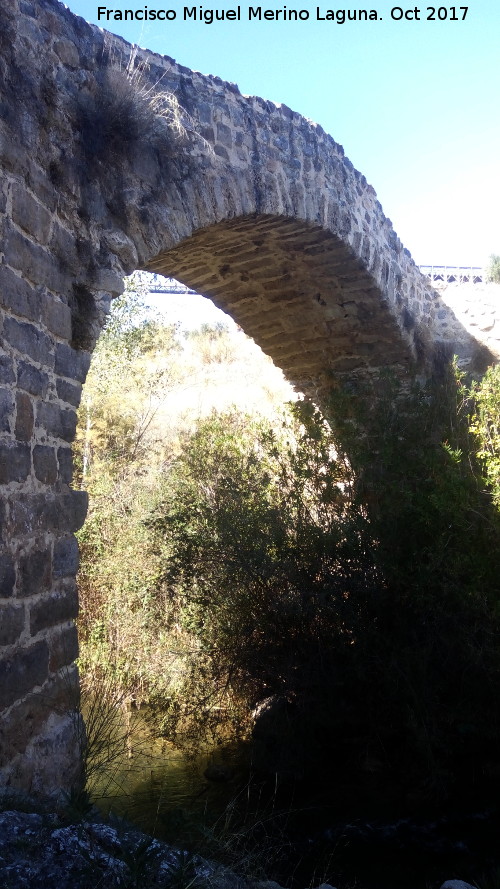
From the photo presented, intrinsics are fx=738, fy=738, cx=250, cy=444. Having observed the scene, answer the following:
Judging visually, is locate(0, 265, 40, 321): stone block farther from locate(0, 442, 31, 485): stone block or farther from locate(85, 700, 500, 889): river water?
locate(85, 700, 500, 889): river water

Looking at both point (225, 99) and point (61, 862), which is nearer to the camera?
point (61, 862)

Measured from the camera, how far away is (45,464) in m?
3.28

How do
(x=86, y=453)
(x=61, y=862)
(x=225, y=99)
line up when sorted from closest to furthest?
(x=61, y=862), (x=225, y=99), (x=86, y=453)

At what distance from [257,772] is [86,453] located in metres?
5.35

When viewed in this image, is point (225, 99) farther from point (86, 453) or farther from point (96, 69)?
point (86, 453)

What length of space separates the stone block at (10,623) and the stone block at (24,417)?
0.69 meters

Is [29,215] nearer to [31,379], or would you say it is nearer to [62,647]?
[31,379]

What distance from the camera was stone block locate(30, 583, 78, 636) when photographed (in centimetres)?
312

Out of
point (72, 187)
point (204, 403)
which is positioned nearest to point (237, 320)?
point (72, 187)

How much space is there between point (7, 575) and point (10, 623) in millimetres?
192

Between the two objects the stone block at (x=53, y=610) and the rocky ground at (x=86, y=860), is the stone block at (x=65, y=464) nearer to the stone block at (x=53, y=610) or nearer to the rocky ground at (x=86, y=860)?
the stone block at (x=53, y=610)

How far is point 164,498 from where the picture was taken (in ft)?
20.1

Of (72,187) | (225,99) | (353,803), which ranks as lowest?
(353,803)

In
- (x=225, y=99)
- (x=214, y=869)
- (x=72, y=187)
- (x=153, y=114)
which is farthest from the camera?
(x=225, y=99)
